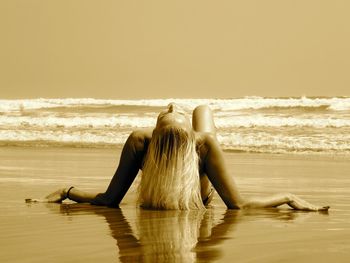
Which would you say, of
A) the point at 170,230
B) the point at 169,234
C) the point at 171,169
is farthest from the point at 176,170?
the point at 169,234

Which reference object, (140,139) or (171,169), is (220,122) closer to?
(140,139)

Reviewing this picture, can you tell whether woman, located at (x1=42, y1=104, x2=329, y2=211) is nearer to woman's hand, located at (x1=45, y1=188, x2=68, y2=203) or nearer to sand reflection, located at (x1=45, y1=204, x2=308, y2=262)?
sand reflection, located at (x1=45, y1=204, x2=308, y2=262)

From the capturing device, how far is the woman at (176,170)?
4711 mm

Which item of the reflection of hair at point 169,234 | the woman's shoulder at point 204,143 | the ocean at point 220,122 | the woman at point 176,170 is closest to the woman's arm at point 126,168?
the woman at point 176,170

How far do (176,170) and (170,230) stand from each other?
0.81m

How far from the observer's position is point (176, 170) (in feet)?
15.6

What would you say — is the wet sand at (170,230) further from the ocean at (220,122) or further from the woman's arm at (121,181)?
the ocean at (220,122)

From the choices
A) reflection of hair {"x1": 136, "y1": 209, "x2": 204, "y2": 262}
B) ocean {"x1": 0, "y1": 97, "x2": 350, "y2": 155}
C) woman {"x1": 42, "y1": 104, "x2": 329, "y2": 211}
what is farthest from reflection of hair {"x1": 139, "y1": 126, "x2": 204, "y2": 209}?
ocean {"x1": 0, "y1": 97, "x2": 350, "y2": 155}

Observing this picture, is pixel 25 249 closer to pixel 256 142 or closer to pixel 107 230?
pixel 107 230

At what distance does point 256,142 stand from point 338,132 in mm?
2507

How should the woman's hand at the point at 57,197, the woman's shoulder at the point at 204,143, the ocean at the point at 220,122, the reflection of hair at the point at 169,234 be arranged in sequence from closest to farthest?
the reflection of hair at the point at 169,234
the woman's shoulder at the point at 204,143
the woman's hand at the point at 57,197
the ocean at the point at 220,122

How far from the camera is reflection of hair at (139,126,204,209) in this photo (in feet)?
15.4

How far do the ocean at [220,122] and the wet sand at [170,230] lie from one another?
6163 millimetres

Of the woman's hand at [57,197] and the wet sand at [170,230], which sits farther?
the woman's hand at [57,197]
